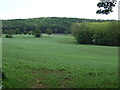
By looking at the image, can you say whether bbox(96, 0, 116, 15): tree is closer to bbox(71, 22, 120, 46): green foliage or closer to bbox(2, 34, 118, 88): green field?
bbox(2, 34, 118, 88): green field

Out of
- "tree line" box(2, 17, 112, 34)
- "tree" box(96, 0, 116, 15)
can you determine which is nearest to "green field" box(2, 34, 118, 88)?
"tree" box(96, 0, 116, 15)

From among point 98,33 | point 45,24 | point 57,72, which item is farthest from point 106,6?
point 45,24

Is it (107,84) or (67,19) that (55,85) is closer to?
(107,84)

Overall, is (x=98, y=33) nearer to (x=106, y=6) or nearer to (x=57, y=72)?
(x=57, y=72)

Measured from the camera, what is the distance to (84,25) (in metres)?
86.2

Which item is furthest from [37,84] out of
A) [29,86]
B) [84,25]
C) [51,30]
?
[51,30]

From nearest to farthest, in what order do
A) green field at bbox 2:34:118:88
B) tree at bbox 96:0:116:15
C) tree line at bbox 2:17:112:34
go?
1. green field at bbox 2:34:118:88
2. tree at bbox 96:0:116:15
3. tree line at bbox 2:17:112:34

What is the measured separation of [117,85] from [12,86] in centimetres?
483

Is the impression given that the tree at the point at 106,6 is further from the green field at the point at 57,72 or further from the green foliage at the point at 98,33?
the green foliage at the point at 98,33

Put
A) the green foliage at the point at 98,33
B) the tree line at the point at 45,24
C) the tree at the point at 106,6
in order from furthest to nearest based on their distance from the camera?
the tree line at the point at 45,24 → the green foliage at the point at 98,33 → the tree at the point at 106,6

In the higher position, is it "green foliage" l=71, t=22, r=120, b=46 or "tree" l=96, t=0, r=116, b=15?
"tree" l=96, t=0, r=116, b=15

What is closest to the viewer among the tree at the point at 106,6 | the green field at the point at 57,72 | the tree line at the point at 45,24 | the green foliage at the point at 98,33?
the green field at the point at 57,72

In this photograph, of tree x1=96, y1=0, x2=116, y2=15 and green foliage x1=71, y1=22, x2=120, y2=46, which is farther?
green foliage x1=71, y1=22, x2=120, y2=46

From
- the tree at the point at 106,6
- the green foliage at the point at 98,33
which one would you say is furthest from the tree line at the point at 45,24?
the tree at the point at 106,6
